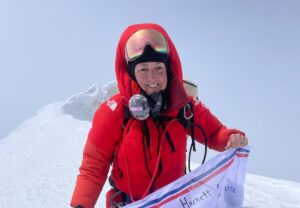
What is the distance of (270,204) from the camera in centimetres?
→ 586

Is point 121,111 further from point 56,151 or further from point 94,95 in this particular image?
point 94,95

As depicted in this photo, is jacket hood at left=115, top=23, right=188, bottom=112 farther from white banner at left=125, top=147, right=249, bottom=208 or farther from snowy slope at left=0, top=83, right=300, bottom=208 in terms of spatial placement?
snowy slope at left=0, top=83, right=300, bottom=208

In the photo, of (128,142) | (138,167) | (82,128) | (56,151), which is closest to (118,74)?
(128,142)

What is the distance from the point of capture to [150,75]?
269cm

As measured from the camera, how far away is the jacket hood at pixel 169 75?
A: 9.11 ft

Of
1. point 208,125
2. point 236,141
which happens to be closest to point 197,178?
point 236,141

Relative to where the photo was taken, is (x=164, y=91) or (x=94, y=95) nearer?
(x=164, y=91)

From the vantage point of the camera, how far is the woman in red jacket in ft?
8.64

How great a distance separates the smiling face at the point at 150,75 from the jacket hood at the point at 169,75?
4.1 inches

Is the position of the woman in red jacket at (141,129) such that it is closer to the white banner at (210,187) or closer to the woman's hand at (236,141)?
the woman's hand at (236,141)

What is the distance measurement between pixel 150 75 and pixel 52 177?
7.31 meters

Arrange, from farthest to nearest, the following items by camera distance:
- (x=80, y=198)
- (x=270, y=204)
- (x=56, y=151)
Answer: (x=56, y=151) → (x=270, y=204) → (x=80, y=198)

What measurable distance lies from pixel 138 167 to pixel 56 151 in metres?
10.6

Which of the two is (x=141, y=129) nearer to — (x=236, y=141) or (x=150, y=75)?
(x=150, y=75)
